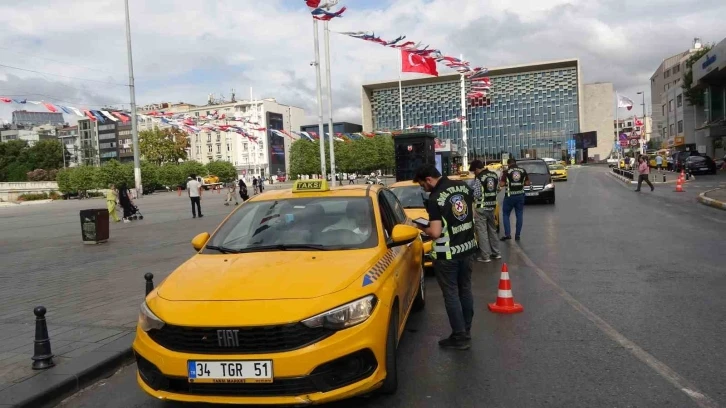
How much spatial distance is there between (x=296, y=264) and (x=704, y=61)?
154ft

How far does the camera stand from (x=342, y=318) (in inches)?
138

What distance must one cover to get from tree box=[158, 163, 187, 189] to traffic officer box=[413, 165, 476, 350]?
69680 millimetres

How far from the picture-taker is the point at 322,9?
18125 mm

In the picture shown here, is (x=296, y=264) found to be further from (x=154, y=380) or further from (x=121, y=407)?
(x=121, y=407)

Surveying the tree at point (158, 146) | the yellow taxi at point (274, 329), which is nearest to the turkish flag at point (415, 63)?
the yellow taxi at point (274, 329)

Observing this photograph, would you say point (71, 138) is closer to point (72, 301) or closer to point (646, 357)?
point (72, 301)

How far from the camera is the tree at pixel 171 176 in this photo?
70.3 metres

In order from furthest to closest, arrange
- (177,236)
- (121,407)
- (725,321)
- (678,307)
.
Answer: (177,236) → (678,307) → (725,321) → (121,407)

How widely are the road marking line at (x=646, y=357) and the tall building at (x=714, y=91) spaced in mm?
37762

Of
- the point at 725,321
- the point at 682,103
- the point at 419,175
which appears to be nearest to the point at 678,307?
the point at 725,321

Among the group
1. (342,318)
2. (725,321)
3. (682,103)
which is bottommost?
(725,321)

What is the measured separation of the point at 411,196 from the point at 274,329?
7.08 m

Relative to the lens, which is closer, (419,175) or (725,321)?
(419,175)

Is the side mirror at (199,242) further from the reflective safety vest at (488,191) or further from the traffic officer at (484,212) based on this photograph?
the reflective safety vest at (488,191)
